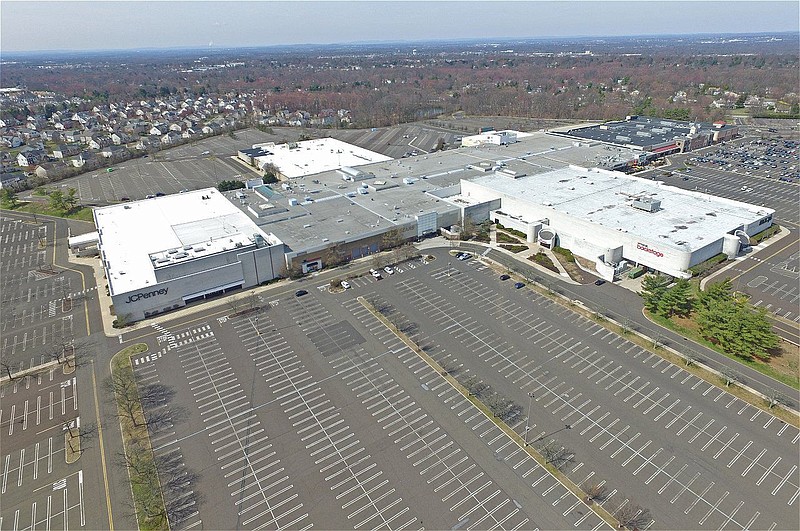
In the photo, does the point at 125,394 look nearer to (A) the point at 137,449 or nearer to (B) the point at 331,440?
(A) the point at 137,449

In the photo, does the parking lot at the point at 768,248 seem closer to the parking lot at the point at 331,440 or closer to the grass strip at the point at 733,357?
the grass strip at the point at 733,357

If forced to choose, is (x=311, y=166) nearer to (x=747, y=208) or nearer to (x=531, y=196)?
(x=531, y=196)

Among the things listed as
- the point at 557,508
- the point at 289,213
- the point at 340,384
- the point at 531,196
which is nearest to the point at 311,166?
the point at 289,213

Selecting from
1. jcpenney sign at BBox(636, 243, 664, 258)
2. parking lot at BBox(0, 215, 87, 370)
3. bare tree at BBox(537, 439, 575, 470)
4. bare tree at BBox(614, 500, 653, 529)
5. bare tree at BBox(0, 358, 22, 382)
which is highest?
jcpenney sign at BBox(636, 243, 664, 258)

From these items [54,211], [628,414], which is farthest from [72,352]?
[54,211]

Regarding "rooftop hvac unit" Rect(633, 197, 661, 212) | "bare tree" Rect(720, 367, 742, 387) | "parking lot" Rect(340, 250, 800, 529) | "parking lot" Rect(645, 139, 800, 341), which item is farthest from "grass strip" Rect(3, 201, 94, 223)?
"parking lot" Rect(645, 139, 800, 341)

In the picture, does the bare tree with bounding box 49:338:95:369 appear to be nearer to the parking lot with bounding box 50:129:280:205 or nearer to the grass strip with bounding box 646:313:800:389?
the parking lot with bounding box 50:129:280:205
